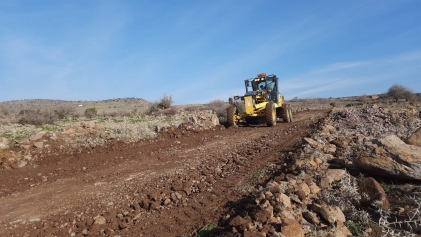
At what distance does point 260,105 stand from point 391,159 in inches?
377

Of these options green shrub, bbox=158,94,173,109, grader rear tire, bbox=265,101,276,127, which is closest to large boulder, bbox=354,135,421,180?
grader rear tire, bbox=265,101,276,127

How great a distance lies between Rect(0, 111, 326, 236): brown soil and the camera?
16.8 feet

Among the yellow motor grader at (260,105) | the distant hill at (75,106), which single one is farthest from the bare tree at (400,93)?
the distant hill at (75,106)

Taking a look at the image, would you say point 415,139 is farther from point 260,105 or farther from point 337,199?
point 260,105

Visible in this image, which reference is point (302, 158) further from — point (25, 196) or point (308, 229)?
point (25, 196)

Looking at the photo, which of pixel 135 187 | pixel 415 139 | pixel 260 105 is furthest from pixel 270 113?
pixel 135 187

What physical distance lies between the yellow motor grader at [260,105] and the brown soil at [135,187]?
3.43 meters

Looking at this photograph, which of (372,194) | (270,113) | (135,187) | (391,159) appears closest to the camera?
(372,194)

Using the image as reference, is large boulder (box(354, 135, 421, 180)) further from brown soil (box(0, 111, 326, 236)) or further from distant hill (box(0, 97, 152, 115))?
distant hill (box(0, 97, 152, 115))

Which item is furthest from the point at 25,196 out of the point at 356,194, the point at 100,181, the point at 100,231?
the point at 356,194

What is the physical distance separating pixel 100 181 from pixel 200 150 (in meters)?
3.47

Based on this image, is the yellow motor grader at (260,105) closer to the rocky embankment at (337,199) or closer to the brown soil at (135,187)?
the brown soil at (135,187)

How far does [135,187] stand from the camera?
681cm

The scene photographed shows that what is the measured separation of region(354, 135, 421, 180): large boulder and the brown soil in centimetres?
205
